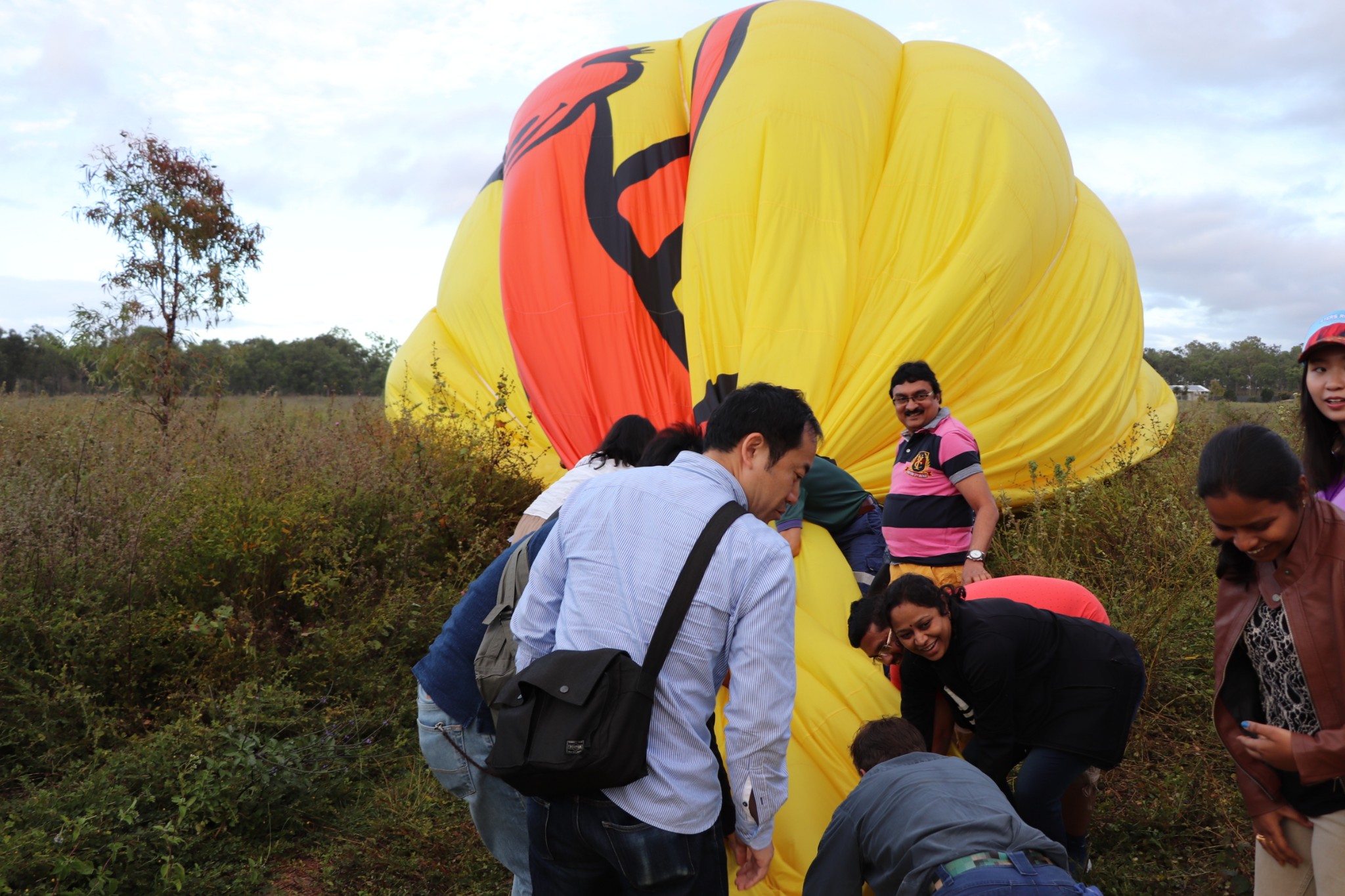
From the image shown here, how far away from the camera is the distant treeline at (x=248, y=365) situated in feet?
30.7

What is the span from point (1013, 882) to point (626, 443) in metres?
1.82

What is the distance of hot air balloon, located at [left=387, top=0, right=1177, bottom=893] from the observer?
16.3 ft

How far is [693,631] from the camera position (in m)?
1.88

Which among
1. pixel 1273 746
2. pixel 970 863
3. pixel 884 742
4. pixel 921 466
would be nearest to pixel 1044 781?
pixel 884 742

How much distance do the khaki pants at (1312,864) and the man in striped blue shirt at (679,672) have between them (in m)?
1.17

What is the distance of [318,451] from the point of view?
602 centimetres

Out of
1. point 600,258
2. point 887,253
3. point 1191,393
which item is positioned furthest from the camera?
point 1191,393

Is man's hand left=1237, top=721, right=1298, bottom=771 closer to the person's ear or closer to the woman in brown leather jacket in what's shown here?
the woman in brown leather jacket

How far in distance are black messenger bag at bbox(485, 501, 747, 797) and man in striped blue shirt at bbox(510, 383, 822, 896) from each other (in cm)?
3

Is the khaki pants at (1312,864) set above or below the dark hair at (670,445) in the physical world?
below

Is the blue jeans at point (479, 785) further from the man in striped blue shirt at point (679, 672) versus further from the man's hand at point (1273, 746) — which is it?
the man's hand at point (1273, 746)

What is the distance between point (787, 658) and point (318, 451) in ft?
15.8

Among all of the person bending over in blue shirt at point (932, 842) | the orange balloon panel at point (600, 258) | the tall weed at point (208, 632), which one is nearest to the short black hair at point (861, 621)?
the person bending over in blue shirt at point (932, 842)

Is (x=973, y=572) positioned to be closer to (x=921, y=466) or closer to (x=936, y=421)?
(x=921, y=466)
